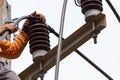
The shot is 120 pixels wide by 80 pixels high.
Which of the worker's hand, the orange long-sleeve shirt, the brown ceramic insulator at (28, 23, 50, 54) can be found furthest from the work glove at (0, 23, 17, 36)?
the brown ceramic insulator at (28, 23, 50, 54)

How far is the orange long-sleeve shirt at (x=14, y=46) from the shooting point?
10.2 meters

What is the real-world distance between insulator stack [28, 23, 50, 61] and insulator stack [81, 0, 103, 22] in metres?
0.69

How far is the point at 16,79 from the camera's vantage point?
9.23 meters

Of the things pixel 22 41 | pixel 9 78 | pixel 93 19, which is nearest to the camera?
pixel 9 78

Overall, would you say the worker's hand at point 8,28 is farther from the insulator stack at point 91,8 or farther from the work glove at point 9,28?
the insulator stack at point 91,8

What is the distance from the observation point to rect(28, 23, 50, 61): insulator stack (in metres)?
10.7

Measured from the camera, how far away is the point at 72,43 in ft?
33.9

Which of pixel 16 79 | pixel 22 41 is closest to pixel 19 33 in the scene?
pixel 22 41

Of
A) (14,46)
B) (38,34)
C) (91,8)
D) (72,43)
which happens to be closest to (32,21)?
(38,34)

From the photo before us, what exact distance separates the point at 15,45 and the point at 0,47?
0.52 m

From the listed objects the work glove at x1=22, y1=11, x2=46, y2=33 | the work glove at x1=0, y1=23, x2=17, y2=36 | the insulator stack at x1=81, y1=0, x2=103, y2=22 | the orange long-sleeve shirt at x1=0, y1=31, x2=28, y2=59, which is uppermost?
the insulator stack at x1=81, y1=0, x2=103, y2=22

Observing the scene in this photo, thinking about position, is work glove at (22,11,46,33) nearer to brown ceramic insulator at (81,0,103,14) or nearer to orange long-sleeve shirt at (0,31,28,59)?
orange long-sleeve shirt at (0,31,28,59)

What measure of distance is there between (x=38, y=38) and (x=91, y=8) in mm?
919

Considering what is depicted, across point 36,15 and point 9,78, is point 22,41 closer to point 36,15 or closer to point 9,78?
point 36,15
